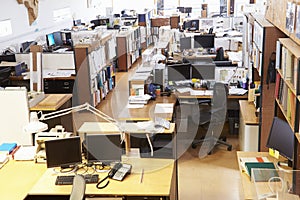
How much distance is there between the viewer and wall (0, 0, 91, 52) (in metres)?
9.85

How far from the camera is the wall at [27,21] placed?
32.3 ft

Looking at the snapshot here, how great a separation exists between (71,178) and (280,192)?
1.88m

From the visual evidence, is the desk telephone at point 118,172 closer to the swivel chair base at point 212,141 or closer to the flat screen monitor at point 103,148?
the flat screen monitor at point 103,148

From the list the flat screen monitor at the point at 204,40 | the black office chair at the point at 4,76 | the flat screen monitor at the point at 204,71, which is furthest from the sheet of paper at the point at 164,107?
the flat screen monitor at the point at 204,40

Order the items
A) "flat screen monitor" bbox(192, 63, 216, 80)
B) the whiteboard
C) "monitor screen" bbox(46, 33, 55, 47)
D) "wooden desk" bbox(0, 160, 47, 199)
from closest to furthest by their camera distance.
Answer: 1. "wooden desk" bbox(0, 160, 47, 199)
2. the whiteboard
3. "flat screen monitor" bbox(192, 63, 216, 80)
4. "monitor screen" bbox(46, 33, 55, 47)

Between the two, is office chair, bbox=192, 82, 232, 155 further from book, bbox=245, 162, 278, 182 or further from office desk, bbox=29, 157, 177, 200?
office desk, bbox=29, 157, 177, 200

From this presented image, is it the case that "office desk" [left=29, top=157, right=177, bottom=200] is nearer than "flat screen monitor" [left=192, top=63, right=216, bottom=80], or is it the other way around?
"office desk" [left=29, top=157, right=177, bottom=200]

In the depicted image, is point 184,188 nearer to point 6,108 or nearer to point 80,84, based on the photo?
point 6,108

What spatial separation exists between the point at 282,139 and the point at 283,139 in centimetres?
2

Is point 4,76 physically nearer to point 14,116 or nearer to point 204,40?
point 14,116

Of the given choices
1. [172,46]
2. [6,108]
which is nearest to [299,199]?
[6,108]

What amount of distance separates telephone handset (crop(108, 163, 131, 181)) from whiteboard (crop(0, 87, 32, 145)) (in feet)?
5.25

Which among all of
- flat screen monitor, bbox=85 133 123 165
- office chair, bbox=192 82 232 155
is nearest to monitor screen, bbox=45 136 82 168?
flat screen monitor, bbox=85 133 123 165

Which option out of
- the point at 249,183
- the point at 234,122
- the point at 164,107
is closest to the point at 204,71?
the point at 234,122
